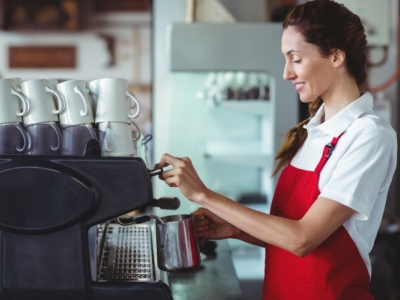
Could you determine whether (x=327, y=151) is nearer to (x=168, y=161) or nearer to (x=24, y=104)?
(x=168, y=161)

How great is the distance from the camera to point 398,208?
3.96 m

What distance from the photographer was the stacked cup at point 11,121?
→ 117 centimetres

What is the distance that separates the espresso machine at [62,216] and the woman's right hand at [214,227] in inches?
15.2

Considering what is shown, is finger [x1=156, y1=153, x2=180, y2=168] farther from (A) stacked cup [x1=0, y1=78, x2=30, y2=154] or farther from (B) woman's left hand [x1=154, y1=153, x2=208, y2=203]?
(A) stacked cup [x1=0, y1=78, x2=30, y2=154]

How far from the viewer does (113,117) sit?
1212 mm

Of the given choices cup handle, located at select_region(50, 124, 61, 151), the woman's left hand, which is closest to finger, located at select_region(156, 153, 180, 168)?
the woman's left hand

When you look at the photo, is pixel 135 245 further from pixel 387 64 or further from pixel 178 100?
pixel 387 64

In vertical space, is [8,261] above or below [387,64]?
below

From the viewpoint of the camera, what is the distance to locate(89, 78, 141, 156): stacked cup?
1197 millimetres

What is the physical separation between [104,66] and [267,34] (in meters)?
4.59

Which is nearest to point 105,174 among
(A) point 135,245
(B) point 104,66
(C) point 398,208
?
(A) point 135,245

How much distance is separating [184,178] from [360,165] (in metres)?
0.38

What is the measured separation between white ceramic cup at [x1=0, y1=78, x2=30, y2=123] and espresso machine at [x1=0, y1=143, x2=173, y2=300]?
0.10 m

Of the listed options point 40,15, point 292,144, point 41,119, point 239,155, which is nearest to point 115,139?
point 41,119
